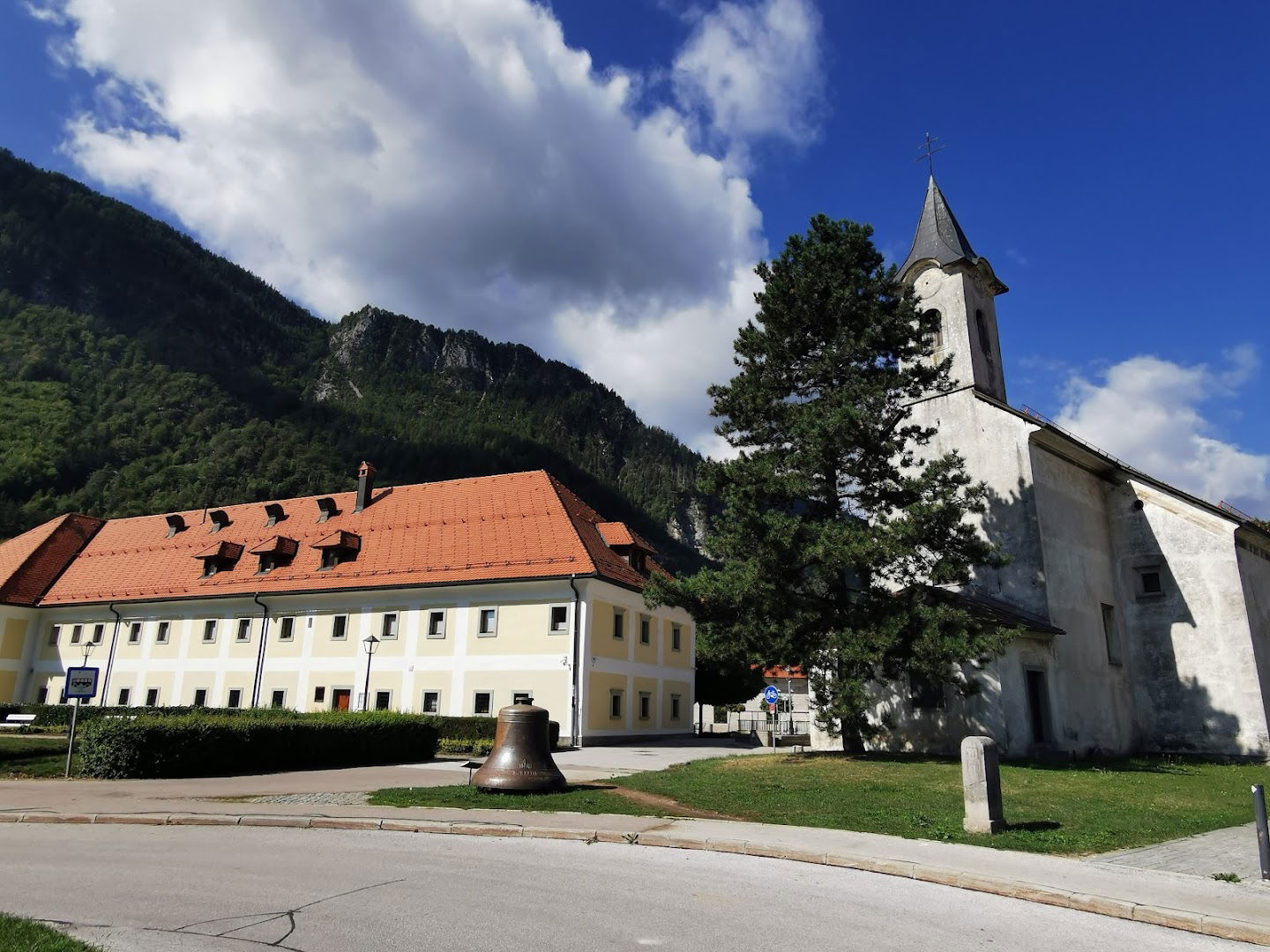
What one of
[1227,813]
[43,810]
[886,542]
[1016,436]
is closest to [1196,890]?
[1227,813]

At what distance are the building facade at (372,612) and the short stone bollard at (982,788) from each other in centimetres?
2078

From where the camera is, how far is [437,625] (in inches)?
1323

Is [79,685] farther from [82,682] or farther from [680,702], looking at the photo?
[680,702]

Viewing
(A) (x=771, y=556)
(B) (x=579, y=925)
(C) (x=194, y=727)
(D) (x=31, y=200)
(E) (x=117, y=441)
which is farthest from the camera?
(D) (x=31, y=200)

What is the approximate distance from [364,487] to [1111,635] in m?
33.8

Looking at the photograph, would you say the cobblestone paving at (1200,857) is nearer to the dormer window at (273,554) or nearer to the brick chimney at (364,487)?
the dormer window at (273,554)

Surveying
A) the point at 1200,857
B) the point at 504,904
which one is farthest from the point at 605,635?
the point at 504,904

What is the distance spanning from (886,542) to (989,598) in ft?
31.4

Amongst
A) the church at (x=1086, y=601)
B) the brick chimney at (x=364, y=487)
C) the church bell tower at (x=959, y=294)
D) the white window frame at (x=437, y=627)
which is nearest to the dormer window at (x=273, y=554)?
the brick chimney at (x=364, y=487)

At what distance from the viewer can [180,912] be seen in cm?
685

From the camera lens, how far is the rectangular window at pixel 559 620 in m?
31.4

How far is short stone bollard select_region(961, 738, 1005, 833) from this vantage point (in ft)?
35.7

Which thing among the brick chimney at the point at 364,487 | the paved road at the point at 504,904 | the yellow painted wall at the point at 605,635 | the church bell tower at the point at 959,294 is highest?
the church bell tower at the point at 959,294

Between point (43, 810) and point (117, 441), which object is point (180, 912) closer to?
point (43, 810)
